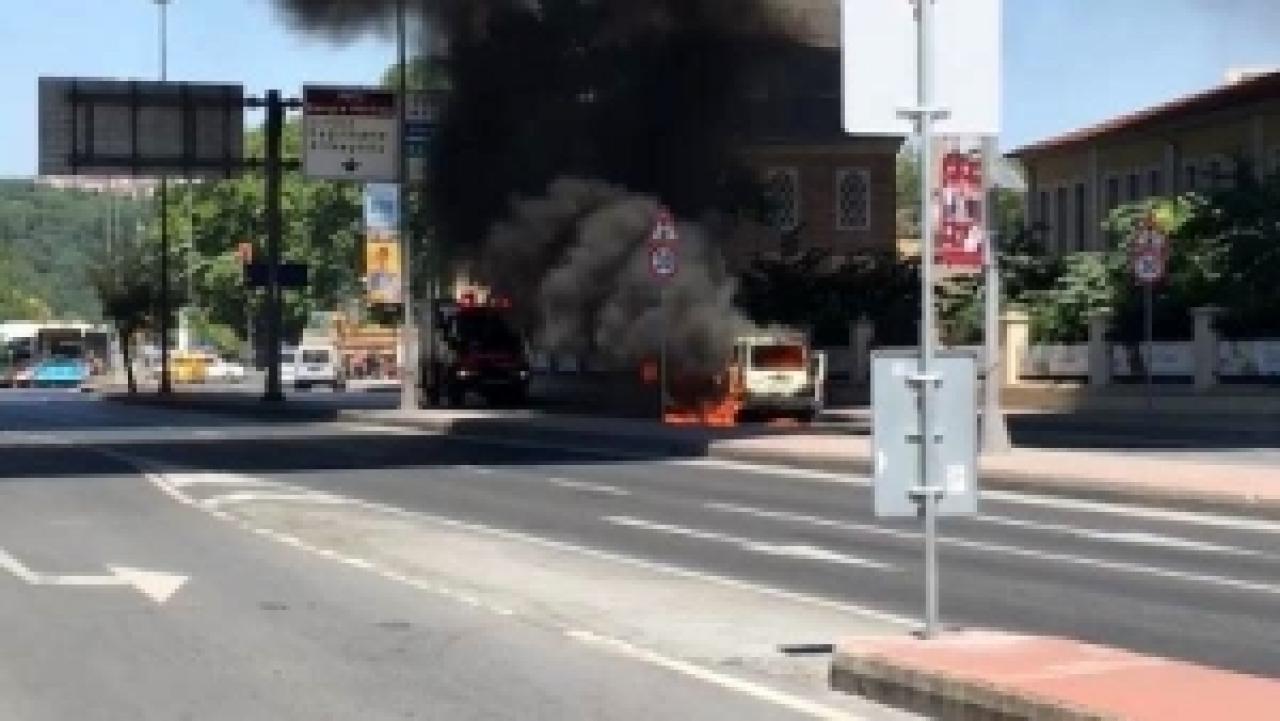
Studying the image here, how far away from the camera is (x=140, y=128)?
56281 millimetres

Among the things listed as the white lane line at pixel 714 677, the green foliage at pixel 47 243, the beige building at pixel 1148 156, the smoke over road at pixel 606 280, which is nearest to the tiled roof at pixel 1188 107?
the beige building at pixel 1148 156

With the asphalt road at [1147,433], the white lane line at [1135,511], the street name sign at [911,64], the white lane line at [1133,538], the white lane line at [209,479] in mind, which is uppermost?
the street name sign at [911,64]

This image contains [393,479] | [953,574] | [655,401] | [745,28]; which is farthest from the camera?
[745,28]

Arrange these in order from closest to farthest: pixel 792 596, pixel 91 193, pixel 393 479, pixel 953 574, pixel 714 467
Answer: pixel 792 596 → pixel 953 574 → pixel 393 479 → pixel 714 467 → pixel 91 193

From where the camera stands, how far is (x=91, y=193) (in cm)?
18812

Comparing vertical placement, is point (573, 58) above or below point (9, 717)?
above

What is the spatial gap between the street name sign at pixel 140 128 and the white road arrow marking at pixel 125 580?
41237 millimetres

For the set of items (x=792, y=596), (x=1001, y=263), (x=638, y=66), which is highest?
(x=638, y=66)

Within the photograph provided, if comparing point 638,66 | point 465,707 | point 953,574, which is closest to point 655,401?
point 638,66

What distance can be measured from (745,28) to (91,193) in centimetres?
14283

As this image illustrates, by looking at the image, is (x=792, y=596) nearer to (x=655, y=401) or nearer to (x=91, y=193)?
(x=655, y=401)

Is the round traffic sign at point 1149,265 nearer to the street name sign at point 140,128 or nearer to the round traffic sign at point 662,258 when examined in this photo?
the round traffic sign at point 662,258

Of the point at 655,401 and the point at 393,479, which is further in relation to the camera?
the point at 655,401

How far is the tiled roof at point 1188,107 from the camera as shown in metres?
55.4
